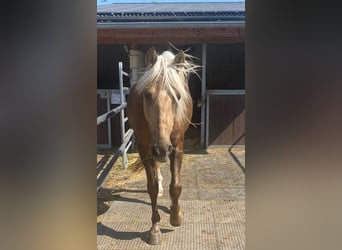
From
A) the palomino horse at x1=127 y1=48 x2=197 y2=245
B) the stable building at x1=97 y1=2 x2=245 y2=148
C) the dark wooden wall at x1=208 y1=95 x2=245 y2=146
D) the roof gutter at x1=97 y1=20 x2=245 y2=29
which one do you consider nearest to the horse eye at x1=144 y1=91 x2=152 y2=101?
the palomino horse at x1=127 y1=48 x2=197 y2=245

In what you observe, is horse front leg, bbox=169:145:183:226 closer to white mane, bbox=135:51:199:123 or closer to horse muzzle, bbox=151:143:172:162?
white mane, bbox=135:51:199:123

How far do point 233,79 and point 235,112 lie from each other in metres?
0.67

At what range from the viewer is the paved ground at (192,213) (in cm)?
153

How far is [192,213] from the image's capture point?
1.94 meters

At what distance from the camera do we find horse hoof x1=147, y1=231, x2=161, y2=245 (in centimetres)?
154

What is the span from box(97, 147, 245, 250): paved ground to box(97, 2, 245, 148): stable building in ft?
2.46

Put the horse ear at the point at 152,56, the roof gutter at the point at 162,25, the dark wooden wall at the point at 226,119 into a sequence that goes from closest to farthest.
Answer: the horse ear at the point at 152,56, the roof gutter at the point at 162,25, the dark wooden wall at the point at 226,119

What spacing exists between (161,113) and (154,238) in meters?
0.62

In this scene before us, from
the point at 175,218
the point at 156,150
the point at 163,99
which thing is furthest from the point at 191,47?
the point at 156,150

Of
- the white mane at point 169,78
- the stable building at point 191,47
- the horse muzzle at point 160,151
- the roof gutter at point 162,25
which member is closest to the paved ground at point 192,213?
the horse muzzle at point 160,151

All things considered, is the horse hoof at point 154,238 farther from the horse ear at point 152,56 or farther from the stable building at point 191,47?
the stable building at point 191,47

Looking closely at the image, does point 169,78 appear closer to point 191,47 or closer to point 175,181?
point 175,181
